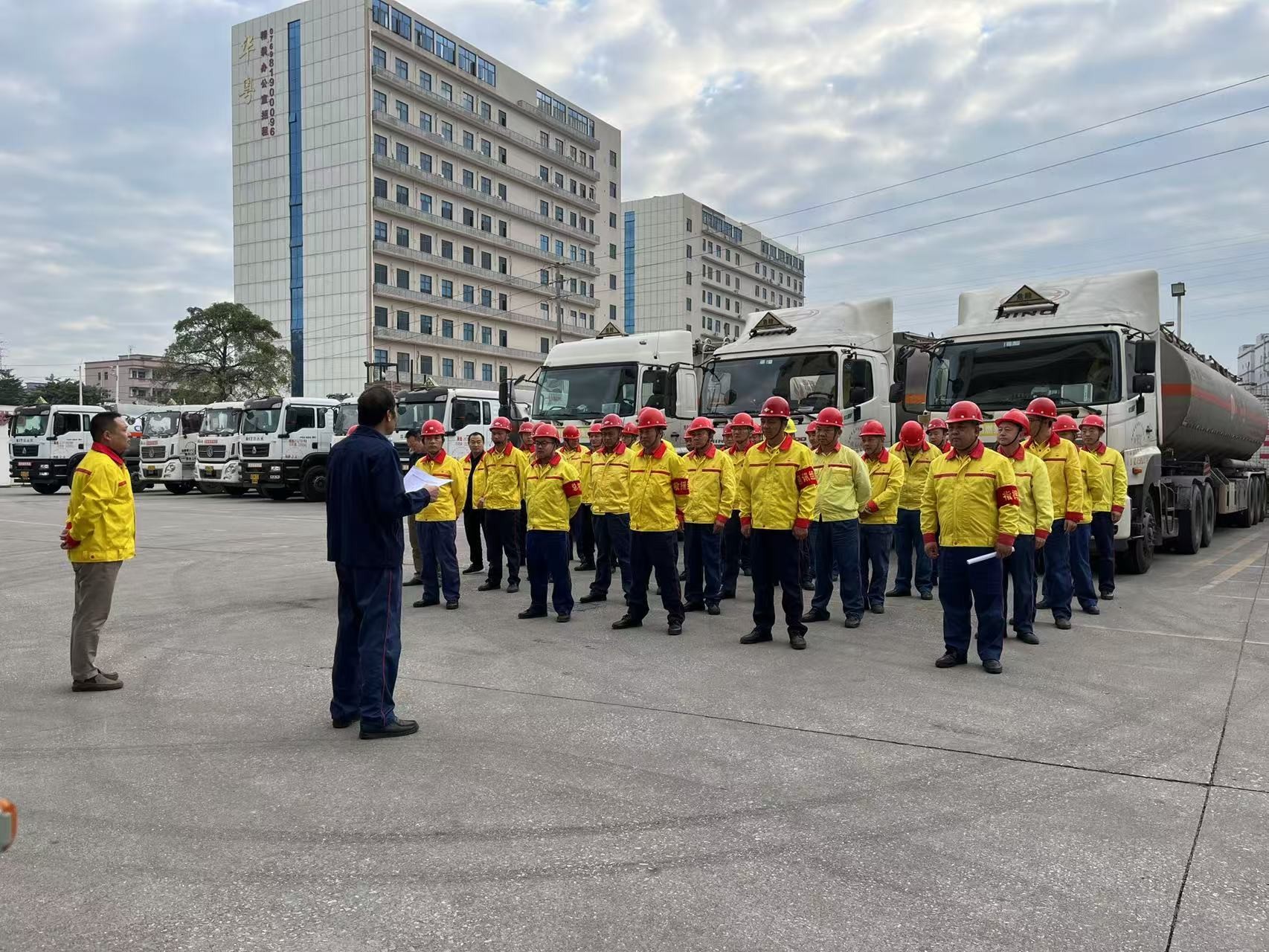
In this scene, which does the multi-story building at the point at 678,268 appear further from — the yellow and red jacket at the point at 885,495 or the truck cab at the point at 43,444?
the yellow and red jacket at the point at 885,495

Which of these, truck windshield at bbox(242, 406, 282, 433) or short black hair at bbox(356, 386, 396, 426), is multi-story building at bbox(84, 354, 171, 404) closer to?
truck windshield at bbox(242, 406, 282, 433)

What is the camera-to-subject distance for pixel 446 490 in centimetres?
912

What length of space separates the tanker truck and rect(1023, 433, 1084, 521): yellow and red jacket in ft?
6.00

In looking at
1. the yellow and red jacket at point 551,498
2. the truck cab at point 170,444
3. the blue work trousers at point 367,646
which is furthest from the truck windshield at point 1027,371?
the truck cab at point 170,444

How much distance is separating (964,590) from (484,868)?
14.8ft

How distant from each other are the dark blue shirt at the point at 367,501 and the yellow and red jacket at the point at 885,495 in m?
5.59

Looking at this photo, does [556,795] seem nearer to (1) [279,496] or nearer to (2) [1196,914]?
(2) [1196,914]

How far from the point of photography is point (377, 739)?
4.99m

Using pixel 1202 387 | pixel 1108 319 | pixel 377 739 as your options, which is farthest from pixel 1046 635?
pixel 1202 387

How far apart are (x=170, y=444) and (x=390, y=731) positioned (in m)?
27.6

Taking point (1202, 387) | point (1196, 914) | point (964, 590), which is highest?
point (1202, 387)

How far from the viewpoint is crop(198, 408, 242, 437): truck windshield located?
2645cm

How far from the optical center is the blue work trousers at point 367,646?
16.5ft

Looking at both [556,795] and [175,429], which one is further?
[175,429]
